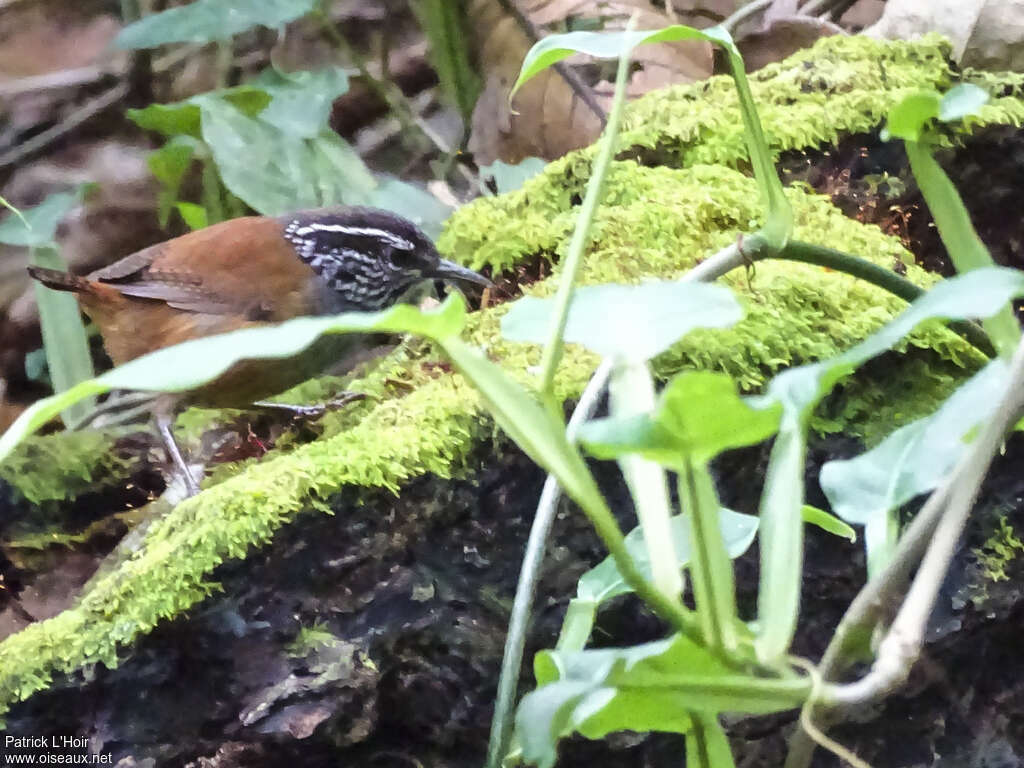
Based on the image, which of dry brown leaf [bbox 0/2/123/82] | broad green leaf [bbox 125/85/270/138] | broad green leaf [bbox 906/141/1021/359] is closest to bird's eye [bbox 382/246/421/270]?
broad green leaf [bbox 125/85/270/138]

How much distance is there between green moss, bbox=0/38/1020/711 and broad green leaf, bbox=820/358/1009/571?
54 cm

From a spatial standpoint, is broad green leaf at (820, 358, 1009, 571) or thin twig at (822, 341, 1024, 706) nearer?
thin twig at (822, 341, 1024, 706)

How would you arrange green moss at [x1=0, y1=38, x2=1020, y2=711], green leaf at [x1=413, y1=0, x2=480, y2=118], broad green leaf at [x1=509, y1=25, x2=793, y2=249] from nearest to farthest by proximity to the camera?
broad green leaf at [x1=509, y1=25, x2=793, y2=249], green moss at [x1=0, y1=38, x2=1020, y2=711], green leaf at [x1=413, y1=0, x2=480, y2=118]

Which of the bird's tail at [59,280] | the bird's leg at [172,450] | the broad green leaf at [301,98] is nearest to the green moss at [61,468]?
the bird's leg at [172,450]

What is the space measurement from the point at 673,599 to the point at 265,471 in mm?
869

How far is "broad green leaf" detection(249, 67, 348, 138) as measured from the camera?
2.81 meters

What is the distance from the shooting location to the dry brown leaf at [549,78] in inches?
120

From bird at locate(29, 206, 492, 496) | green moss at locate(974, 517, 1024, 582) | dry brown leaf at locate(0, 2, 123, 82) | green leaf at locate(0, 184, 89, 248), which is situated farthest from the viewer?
dry brown leaf at locate(0, 2, 123, 82)

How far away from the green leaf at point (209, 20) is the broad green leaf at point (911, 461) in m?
2.56

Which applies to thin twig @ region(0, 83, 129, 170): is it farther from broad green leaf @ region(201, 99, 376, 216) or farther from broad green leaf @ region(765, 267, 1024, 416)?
broad green leaf @ region(765, 267, 1024, 416)

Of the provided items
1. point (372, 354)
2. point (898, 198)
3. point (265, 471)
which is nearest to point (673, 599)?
point (265, 471)

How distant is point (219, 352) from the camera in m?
0.65

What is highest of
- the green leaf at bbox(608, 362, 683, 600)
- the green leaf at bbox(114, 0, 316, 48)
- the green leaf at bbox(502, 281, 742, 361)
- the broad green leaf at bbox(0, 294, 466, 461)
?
the green leaf at bbox(114, 0, 316, 48)

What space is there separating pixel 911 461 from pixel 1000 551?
2.54ft
